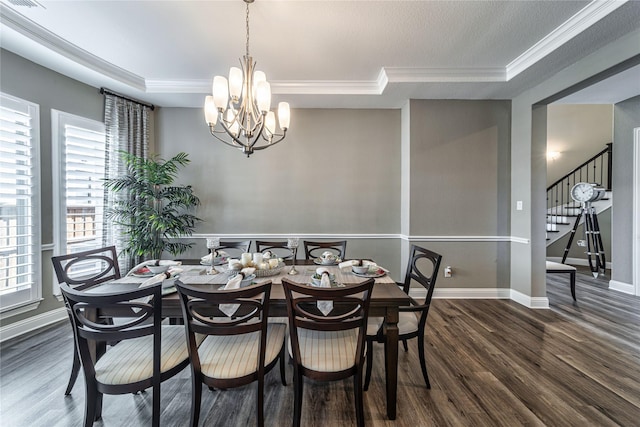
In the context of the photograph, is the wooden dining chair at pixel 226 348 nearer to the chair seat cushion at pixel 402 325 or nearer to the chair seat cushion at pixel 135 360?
the chair seat cushion at pixel 135 360

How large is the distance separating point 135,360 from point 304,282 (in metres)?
1.10

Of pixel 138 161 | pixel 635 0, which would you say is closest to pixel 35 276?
pixel 138 161

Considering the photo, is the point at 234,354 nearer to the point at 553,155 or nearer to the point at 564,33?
the point at 564,33

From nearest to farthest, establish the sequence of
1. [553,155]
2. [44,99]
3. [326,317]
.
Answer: [326,317]
[44,99]
[553,155]

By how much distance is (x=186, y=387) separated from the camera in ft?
6.50

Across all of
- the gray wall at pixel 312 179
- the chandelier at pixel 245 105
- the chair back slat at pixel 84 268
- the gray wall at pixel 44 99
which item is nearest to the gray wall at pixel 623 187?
the gray wall at pixel 312 179

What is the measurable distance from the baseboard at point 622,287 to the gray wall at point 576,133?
133 inches

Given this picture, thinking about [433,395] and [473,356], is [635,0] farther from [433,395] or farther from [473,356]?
[433,395]

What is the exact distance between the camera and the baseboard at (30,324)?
258 centimetres

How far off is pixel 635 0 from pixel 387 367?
3.20 meters

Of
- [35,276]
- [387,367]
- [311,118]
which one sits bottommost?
[387,367]

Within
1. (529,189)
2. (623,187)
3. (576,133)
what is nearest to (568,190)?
(576,133)

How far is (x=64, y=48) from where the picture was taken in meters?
2.69

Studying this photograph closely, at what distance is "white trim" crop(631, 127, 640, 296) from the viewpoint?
148 inches
